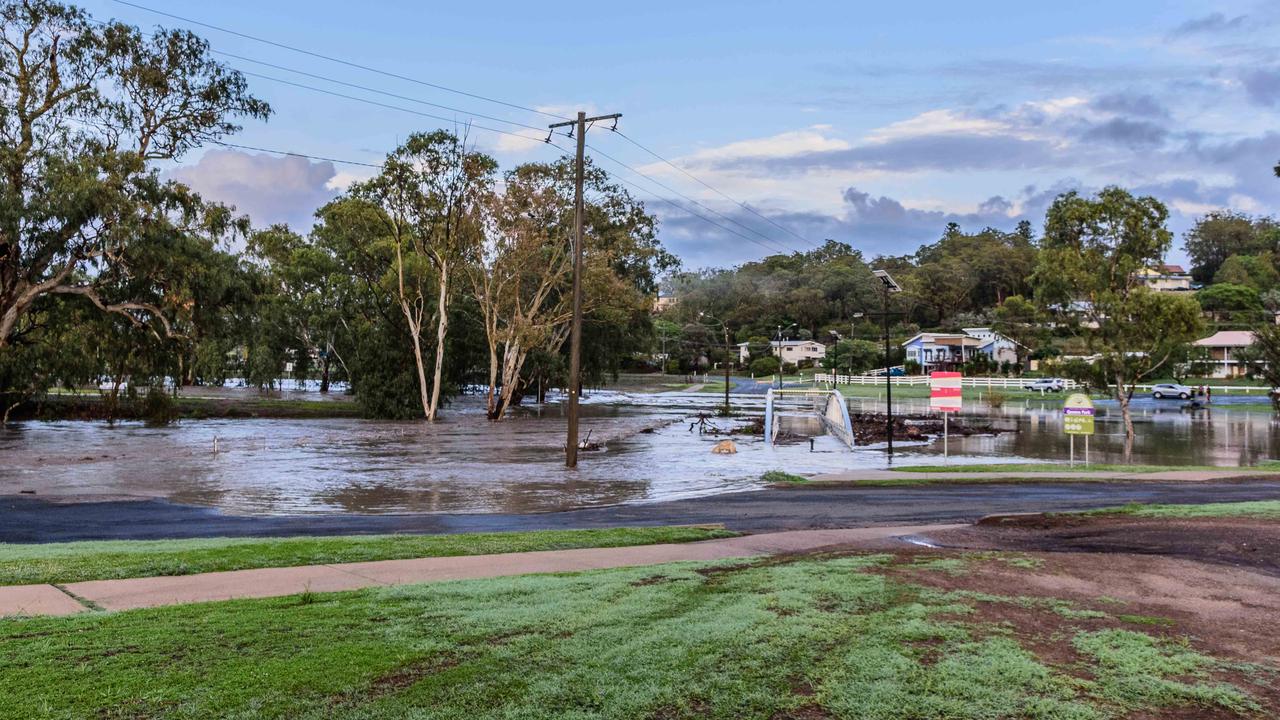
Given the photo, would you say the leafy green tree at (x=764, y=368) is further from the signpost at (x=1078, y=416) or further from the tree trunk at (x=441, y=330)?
the signpost at (x=1078, y=416)

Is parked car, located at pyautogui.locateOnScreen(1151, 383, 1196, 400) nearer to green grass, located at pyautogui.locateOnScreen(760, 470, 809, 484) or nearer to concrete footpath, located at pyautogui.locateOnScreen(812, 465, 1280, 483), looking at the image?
concrete footpath, located at pyautogui.locateOnScreen(812, 465, 1280, 483)

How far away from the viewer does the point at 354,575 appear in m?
10.0

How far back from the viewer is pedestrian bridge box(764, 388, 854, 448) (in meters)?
40.2

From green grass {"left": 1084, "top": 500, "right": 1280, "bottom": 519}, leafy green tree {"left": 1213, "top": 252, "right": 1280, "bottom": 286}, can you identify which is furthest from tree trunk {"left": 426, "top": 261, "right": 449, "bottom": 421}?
leafy green tree {"left": 1213, "top": 252, "right": 1280, "bottom": 286}

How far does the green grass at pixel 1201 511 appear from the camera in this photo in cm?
1504

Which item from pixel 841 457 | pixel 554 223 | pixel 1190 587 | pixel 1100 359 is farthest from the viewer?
pixel 554 223

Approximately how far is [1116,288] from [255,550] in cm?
4469

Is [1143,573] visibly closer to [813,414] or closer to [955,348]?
[813,414]

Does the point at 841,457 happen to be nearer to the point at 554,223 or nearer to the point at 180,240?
the point at 180,240

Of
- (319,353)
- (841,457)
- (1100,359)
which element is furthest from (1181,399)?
(319,353)

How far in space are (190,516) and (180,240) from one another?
1058 inches

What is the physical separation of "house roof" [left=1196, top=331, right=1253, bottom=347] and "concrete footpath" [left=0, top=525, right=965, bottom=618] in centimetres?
11667

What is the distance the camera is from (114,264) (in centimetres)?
4028

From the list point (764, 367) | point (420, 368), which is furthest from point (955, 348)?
point (420, 368)
